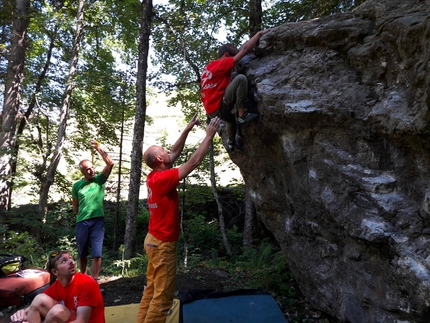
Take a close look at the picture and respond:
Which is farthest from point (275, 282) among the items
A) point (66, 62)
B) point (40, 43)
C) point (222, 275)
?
point (40, 43)

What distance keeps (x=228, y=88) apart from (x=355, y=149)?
6.00 ft

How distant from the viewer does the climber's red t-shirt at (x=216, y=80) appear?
14.3 ft

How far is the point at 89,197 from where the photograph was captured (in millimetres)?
5172

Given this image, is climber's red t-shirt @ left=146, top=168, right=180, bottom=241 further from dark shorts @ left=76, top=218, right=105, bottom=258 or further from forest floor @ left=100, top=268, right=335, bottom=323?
forest floor @ left=100, top=268, right=335, bottom=323

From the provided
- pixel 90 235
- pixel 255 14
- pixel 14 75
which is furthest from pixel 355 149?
pixel 14 75

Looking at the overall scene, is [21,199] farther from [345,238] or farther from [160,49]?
[345,238]

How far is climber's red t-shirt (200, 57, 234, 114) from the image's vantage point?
436cm

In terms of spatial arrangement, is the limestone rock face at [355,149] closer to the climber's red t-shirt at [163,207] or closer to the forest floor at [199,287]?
the forest floor at [199,287]

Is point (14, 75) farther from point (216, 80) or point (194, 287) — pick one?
point (194, 287)

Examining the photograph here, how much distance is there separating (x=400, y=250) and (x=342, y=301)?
1.30m

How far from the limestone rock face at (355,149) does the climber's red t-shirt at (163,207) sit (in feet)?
5.10

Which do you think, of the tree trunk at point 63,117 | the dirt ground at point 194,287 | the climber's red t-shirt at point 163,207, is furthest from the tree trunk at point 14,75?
the climber's red t-shirt at point 163,207

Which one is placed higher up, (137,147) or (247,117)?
(247,117)

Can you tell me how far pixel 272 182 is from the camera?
4.86m
